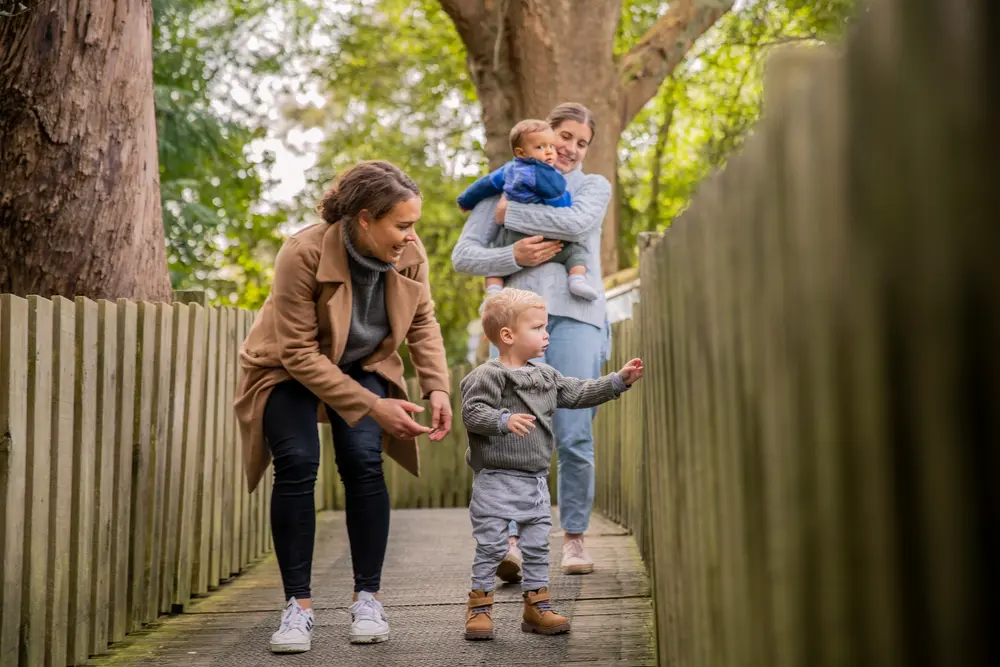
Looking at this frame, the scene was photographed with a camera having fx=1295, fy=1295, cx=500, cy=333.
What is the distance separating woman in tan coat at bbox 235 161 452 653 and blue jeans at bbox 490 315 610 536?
2.88 ft

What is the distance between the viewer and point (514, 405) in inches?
187

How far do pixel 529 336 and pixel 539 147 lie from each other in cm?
120

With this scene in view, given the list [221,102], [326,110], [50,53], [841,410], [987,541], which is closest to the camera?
[987,541]

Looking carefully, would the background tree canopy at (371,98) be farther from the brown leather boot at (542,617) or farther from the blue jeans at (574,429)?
the brown leather boot at (542,617)

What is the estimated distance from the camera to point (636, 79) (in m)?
14.0

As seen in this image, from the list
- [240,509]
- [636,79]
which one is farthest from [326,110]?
[240,509]

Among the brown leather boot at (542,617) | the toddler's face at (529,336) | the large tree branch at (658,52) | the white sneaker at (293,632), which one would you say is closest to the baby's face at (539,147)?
the toddler's face at (529,336)

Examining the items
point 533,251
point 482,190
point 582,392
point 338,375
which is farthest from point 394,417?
point 482,190

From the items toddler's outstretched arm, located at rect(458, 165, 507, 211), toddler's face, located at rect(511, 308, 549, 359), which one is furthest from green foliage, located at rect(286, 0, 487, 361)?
toddler's face, located at rect(511, 308, 549, 359)

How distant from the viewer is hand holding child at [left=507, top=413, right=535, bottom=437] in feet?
14.8

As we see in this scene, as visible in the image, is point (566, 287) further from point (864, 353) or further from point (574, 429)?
point (864, 353)

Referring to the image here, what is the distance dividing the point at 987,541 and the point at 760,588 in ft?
3.08

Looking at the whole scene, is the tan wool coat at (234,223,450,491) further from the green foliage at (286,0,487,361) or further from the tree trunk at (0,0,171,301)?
the green foliage at (286,0,487,361)

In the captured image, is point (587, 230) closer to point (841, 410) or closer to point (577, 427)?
point (577, 427)
